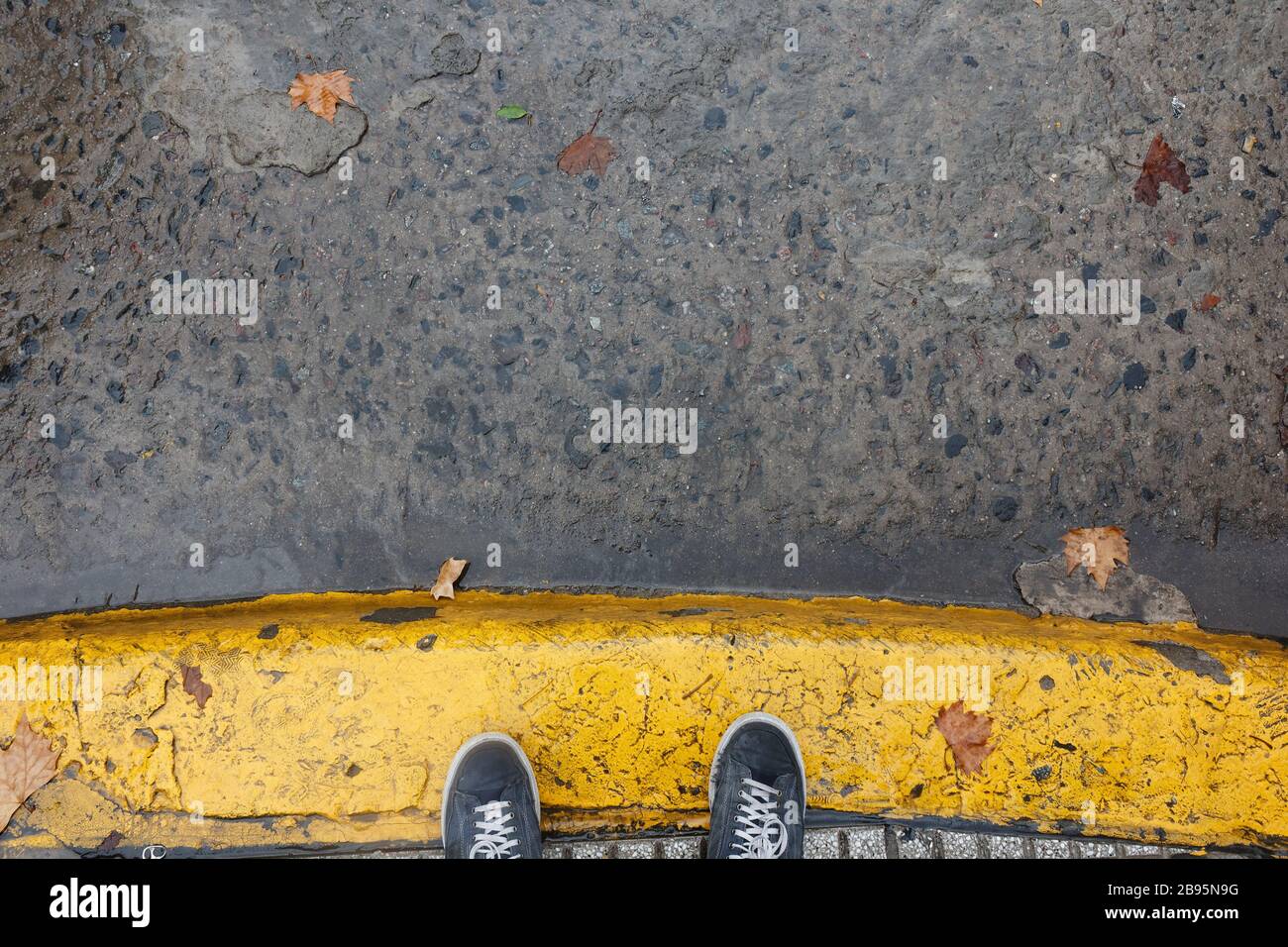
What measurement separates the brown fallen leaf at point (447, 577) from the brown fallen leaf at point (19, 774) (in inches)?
40.8

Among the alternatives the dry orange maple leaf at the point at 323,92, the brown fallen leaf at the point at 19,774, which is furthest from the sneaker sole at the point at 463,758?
the dry orange maple leaf at the point at 323,92

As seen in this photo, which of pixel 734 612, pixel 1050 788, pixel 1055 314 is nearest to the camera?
pixel 1050 788

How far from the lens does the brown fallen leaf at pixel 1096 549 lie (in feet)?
7.87

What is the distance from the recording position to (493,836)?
212cm

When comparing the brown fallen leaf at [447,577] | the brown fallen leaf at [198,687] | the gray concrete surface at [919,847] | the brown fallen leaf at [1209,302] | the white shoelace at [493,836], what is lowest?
the gray concrete surface at [919,847]

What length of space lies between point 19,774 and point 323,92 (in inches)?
82.3

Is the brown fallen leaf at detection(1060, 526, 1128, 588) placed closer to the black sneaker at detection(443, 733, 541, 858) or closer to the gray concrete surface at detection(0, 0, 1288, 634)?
the gray concrete surface at detection(0, 0, 1288, 634)

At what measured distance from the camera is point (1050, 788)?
210 centimetres

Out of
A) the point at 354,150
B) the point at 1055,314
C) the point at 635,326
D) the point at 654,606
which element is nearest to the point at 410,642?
the point at 654,606

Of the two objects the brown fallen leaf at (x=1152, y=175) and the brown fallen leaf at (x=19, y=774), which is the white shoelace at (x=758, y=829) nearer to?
the brown fallen leaf at (x=19, y=774)

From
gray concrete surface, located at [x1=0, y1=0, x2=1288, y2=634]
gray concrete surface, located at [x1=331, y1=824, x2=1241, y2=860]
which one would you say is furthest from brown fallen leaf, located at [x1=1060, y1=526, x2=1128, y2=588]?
gray concrete surface, located at [x1=331, y1=824, x2=1241, y2=860]

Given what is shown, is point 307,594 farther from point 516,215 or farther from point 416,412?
point 516,215

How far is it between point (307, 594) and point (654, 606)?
1065 mm

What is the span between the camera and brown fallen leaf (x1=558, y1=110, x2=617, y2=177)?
2.42 m
